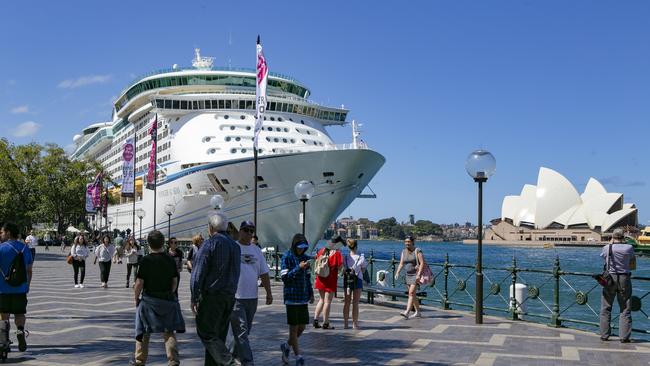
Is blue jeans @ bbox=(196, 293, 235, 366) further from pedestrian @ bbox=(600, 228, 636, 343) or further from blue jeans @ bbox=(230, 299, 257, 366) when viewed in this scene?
pedestrian @ bbox=(600, 228, 636, 343)

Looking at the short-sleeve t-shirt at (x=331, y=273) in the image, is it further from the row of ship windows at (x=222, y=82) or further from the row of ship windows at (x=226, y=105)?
the row of ship windows at (x=222, y=82)

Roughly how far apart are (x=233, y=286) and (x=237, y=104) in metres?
33.0

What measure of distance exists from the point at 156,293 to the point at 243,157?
1097 inches

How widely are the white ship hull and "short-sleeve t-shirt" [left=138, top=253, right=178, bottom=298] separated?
25.1 metres

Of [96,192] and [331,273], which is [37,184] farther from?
[331,273]

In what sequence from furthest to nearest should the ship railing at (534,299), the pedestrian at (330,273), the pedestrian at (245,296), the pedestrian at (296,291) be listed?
the ship railing at (534,299), the pedestrian at (330,273), the pedestrian at (296,291), the pedestrian at (245,296)

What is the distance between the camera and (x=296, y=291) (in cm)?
780

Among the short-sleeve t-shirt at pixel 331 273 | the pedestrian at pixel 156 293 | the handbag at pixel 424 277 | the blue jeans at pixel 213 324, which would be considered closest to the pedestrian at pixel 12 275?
the pedestrian at pixel 156 293

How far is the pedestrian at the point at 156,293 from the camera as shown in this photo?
262 inches

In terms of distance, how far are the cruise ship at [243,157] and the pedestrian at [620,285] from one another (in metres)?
22.8

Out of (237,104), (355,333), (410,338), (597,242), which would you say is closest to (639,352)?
(410,338)

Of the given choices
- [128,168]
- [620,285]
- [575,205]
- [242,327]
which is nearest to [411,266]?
[620,285]

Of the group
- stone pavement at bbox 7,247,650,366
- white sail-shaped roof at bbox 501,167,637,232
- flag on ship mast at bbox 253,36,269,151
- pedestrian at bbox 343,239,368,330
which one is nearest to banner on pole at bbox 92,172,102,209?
flag on ship mast at bbox 253,36,269,151

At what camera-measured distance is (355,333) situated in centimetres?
1014
